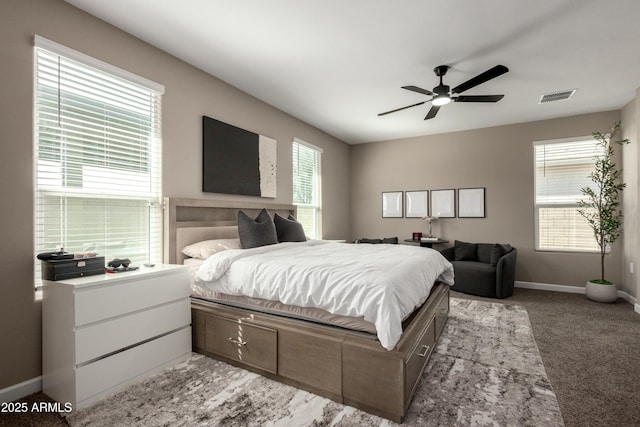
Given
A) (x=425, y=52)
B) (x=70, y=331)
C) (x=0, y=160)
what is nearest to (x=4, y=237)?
(x=0, y=160)

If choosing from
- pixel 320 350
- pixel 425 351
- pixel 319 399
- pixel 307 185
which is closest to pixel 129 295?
pixel 320 350

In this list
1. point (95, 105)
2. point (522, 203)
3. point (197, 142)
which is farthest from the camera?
point (522, 203)

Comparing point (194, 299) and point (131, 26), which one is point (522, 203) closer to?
point (194, 299)

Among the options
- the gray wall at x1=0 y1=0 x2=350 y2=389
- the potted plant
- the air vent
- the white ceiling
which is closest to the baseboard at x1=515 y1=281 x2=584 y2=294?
the potted plant

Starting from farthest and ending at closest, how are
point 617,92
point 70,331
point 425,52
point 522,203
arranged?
point 522,203, point 617,92, point 425,52, point 70,331

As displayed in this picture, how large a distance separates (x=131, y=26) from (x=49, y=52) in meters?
0.71

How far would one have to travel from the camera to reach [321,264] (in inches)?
91.0

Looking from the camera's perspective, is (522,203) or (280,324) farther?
(522,203)

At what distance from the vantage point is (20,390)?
2.10 metres

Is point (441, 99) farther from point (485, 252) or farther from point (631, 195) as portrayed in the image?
point (631, 195)

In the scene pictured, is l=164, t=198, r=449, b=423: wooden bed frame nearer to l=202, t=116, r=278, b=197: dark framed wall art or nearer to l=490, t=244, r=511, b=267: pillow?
l=202, t=116, r=278, b=197: dark framed wall art

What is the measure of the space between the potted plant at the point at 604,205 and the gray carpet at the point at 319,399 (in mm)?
2738

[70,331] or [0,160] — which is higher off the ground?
[0,160]

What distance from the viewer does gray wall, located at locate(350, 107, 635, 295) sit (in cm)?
502
